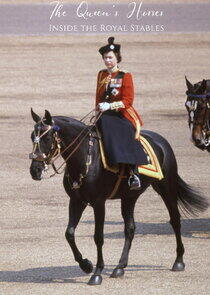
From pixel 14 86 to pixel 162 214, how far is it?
1182 cm

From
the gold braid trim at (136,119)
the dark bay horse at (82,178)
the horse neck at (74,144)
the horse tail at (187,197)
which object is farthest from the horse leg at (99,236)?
the horse tail at (187,197)

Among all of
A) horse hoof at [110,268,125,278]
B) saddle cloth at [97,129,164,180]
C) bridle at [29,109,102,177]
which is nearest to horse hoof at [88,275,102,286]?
horse hoof at [110,268,125,278]

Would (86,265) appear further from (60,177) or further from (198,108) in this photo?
(60,177)

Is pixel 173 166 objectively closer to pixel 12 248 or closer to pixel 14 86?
pixel 12 248

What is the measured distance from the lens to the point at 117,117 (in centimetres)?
1085

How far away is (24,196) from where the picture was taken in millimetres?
15156

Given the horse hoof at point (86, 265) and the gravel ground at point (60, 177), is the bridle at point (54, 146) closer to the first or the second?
the horse hoof at point (86, 265)

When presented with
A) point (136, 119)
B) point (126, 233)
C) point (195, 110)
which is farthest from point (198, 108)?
point (126, 233)

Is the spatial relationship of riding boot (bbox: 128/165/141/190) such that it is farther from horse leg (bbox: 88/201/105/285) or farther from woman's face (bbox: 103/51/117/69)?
woman's face (bbox: 103/51/117/69)

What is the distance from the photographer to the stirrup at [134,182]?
35.4ft

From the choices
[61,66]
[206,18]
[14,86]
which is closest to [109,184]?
[14,86]

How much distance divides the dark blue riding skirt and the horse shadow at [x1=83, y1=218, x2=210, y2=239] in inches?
85.0

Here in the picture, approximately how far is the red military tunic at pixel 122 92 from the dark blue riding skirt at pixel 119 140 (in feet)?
0.22

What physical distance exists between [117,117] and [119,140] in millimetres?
237
